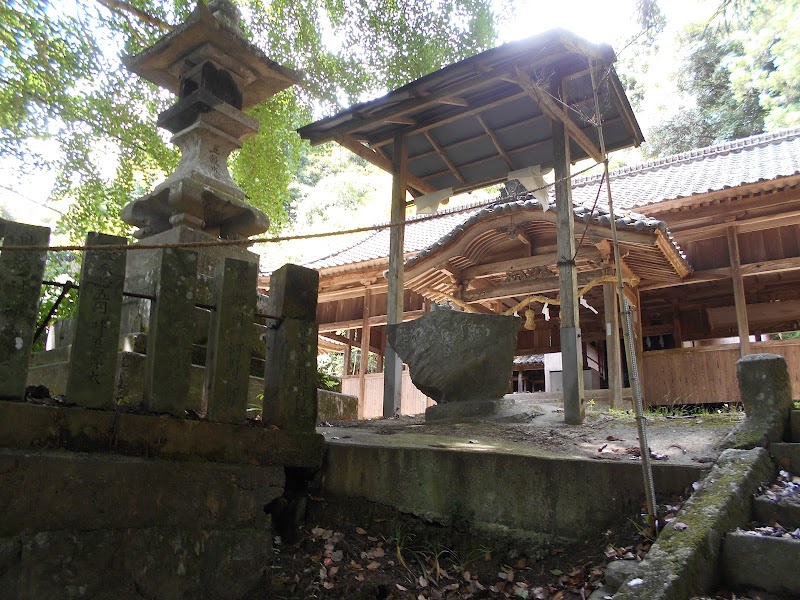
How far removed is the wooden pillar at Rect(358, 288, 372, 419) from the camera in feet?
44.1

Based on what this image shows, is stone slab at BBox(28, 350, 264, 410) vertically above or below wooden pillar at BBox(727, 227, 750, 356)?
below

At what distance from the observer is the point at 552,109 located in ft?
23.1

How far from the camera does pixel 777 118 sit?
21.1 meters

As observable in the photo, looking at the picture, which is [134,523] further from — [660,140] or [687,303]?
[660,140]

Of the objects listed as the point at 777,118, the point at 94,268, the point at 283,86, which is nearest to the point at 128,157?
the point at 283,86

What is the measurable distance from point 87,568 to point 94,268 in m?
1.70

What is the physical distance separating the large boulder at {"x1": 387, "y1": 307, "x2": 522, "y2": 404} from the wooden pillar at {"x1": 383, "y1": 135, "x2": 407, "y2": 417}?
835 mm

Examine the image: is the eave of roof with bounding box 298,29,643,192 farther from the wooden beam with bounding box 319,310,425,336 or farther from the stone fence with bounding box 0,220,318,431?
the wooden beam with bounding box 319,310,425,336

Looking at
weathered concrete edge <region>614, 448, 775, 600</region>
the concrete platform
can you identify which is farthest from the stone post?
the concrete platform

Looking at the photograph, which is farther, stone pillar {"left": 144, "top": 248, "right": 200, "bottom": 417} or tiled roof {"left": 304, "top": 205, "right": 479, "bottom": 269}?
tiled roof {"left": 304, "top": 205, "right": 479, "bottom": 269}

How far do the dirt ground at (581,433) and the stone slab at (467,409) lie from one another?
0.73ft

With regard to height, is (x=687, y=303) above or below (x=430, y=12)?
below

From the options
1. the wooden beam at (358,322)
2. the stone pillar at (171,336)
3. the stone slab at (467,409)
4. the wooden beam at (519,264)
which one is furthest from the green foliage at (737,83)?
the stone pillar at (171,336)

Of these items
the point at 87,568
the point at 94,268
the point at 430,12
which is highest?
the point at 430,12
